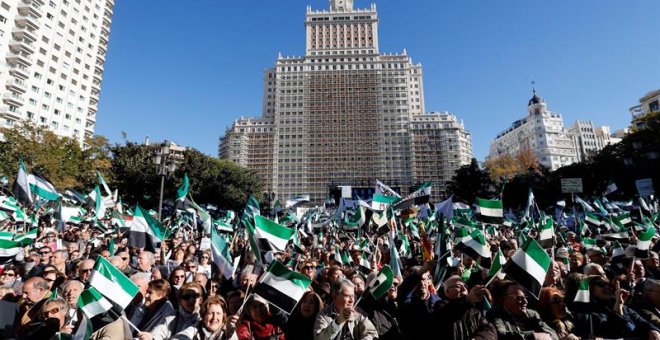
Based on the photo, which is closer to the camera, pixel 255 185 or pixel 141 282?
pixel 141 282

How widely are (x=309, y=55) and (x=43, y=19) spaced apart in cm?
4898

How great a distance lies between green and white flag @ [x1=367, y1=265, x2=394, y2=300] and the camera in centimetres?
354

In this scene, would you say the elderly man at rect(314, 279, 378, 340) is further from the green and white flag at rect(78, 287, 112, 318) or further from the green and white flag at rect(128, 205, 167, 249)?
the green and white flag at rect(128, 205, 167, 249)

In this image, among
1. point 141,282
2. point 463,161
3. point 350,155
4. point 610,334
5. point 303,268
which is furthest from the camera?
point 463,161

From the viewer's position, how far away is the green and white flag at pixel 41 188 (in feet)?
32.1

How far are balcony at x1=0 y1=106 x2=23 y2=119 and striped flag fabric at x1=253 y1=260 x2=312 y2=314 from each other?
168 ft

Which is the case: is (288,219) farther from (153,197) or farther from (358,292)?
(153,197)

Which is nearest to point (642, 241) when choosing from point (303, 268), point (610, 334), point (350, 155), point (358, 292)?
point (610, 334)

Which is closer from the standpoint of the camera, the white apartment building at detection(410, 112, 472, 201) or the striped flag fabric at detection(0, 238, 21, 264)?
the striped flag fabric at detection(0, 238, 21, 264)

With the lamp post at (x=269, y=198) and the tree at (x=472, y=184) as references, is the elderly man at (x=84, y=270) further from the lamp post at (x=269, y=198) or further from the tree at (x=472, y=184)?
the tree at (x=472, y=184)

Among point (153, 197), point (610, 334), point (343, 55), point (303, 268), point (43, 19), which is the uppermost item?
point (343, 55)

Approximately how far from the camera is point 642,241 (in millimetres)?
5824

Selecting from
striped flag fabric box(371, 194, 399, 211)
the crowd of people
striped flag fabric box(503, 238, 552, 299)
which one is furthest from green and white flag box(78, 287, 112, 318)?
striped flag fabric box(371, 194, 399, 211)

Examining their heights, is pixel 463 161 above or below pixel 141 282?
above
